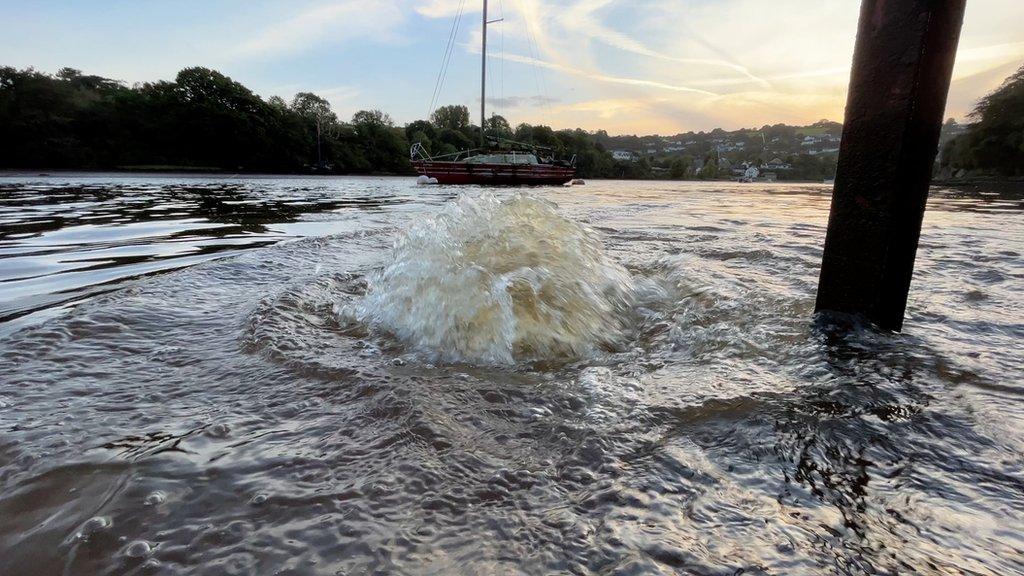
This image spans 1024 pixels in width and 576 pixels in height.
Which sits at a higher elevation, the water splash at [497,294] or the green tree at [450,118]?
the green tree at [450,118]

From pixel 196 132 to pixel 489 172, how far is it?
54.3m

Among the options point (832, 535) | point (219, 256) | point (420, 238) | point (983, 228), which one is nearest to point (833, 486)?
point (832, 535)

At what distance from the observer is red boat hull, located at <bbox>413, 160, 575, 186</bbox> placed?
1358 inches

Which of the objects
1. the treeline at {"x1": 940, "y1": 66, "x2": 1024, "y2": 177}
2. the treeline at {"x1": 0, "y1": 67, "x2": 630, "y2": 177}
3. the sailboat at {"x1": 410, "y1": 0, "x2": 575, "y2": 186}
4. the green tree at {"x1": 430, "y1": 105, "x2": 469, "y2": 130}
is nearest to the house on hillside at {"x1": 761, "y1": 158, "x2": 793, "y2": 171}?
the treeline at {"x1": 0, "y1": 67, "x2": 630, "y2": 177}

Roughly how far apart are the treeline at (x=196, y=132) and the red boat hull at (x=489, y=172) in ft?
72.9

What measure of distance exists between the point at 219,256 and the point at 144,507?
447cm

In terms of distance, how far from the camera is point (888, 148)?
238 cm

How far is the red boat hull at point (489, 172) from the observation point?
34.5 metres

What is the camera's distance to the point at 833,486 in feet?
4.34

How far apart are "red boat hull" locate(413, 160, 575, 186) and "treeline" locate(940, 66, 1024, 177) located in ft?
181

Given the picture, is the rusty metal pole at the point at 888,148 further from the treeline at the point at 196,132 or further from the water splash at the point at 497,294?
the treeline at the point at 196,132

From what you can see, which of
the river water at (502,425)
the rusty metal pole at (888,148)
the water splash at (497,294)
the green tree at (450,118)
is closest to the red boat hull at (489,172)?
the water splash at (497,294)

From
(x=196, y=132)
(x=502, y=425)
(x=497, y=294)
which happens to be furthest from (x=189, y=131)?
(x=502, y=425)

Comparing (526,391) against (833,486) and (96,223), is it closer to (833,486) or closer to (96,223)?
(833,486)
